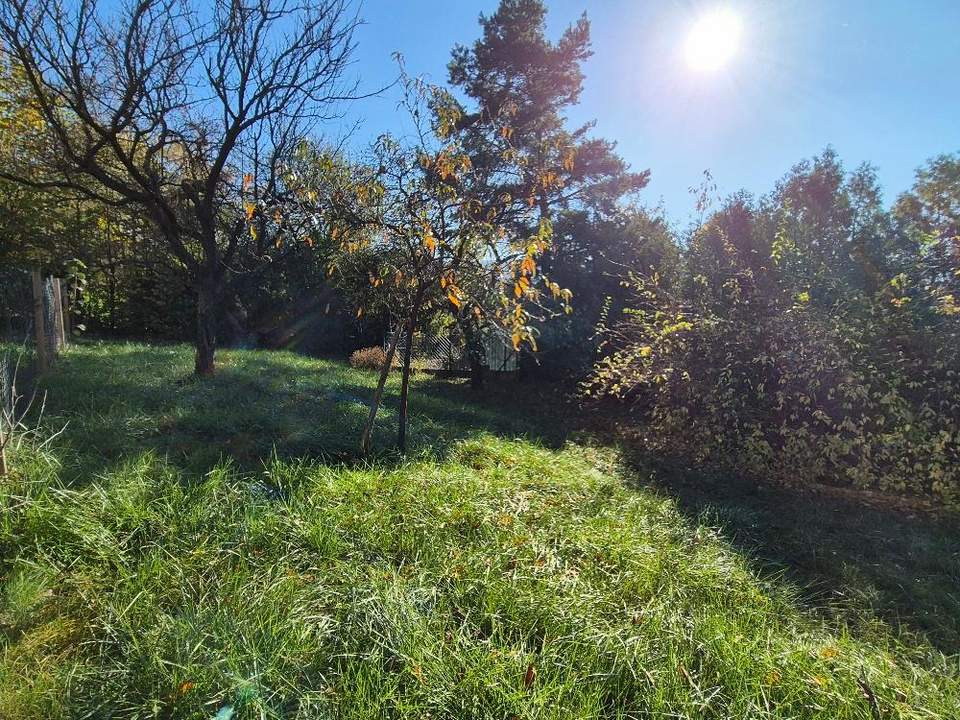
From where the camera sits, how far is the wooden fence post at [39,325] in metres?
5.41

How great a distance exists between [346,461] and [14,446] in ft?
6.34

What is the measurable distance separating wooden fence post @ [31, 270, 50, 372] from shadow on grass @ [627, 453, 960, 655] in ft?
22.0

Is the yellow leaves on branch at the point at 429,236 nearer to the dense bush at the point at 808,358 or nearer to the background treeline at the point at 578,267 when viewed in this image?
Result: the background treeline at the point at 578,267

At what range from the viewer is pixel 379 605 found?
73.8 inches

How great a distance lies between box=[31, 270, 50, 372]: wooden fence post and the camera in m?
5.41

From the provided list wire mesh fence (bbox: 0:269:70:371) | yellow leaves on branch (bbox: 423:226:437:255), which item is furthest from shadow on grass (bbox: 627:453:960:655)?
wire mesh fence (bbox: 0:269:70:371)

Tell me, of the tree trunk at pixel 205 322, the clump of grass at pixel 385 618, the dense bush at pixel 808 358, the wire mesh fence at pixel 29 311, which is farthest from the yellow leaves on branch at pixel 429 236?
the wire mesh fence at pixel 29 311

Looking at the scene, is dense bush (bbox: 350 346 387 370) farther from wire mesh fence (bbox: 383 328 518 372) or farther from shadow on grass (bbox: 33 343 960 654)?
shadow on grass (bbox: 33 343 960 654)

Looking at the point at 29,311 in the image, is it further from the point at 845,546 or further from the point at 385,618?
the point at 845,546

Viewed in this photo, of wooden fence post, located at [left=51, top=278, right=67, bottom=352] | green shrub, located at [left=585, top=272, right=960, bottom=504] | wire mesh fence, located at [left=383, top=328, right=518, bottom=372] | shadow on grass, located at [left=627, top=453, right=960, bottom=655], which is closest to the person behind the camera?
shadow on grass, located at [left=627, top=453, right=960, bottom=655]

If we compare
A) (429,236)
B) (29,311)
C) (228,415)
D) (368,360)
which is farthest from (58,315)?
(429,236)

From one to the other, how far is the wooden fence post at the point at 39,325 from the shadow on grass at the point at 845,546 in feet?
22.0

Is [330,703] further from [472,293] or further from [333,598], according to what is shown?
[472,293]

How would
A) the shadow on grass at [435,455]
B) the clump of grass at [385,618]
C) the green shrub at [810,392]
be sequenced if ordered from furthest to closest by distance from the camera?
1. the green shrub at [810,392]
2. the shadow on grass at [435,455]
3. the clump of grass at [385,618]
